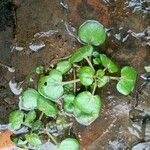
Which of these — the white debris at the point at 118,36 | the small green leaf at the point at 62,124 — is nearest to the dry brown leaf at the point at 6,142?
the small green leaf at the point at 62,124

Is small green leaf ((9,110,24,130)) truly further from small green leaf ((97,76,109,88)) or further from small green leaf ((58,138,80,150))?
small green leaf ((97,76,109,88))

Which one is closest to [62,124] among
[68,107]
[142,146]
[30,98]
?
[68,107]

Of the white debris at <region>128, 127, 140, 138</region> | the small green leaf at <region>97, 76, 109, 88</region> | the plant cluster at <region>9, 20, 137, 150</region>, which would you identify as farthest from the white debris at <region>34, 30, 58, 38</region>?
the white debris at <region>128, 127, 140, 138</region>

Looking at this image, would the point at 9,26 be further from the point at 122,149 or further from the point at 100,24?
the point at 122,149

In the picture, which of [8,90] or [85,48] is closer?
[85,48]

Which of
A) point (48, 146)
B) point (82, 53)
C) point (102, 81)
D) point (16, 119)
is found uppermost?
point (82, 53)

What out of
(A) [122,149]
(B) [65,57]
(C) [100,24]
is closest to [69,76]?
(B) [65,57]

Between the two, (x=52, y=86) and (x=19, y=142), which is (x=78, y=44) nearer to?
(x=52, y=86)
